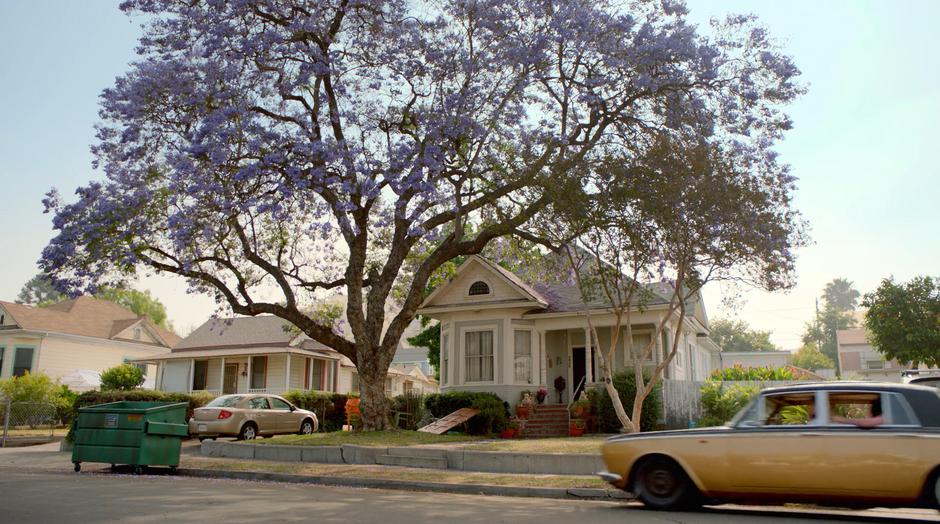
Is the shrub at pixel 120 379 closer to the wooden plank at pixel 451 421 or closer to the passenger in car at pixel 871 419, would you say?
the wooden plank at pixel 451 421

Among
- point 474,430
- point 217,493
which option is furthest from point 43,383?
point 217,493

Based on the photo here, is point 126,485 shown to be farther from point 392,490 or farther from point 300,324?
point 300,324

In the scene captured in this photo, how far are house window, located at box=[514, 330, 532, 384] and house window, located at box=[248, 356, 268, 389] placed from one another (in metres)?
15.4

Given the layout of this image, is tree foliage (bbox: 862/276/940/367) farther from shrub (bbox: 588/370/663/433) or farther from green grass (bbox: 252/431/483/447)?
green grass (bbox: 252/431/483/447)

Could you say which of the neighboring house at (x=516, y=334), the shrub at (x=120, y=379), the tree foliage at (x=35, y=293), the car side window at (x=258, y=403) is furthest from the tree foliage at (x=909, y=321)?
the tree foliage at (x=35, y=293)

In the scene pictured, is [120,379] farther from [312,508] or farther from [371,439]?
[312,508]

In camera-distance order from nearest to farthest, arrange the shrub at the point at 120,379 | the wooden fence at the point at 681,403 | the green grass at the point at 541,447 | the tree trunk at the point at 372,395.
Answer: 1. the green grass at the point at 541,447
2. the tree trunk at the point at 372,395
3. the wooden fence at the point at 681,403
4. the shrub at the point at 120,379

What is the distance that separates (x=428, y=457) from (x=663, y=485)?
650 cm

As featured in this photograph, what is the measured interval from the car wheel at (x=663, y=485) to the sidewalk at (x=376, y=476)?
1.50 metres

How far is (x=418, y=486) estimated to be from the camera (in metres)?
11.9

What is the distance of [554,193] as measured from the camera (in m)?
15.2

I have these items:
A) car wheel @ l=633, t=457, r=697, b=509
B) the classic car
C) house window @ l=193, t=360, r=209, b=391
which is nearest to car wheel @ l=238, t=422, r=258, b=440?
the classic car

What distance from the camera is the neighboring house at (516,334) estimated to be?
78.4 feet

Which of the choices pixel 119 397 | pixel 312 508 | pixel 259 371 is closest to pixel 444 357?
pixel 119 397
